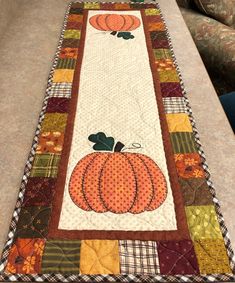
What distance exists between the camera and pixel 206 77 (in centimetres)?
118

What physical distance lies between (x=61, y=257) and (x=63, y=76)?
2.09 ft

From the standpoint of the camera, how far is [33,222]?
2.48 feet

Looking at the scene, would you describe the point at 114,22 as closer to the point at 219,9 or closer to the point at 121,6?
the point at 121,6

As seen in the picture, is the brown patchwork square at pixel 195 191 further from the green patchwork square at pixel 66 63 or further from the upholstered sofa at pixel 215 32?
the upholstered sofa at pixel 215 32

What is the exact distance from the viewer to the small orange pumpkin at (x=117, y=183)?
2.57 feet

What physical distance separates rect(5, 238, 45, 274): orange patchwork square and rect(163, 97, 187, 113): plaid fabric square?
52 centimetres

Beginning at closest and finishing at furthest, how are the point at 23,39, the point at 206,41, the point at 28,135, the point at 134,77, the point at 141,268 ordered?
1. the point at 141,268
2. the point at 28,135
3. the point at 134,77
4. the point at 23,39
5. the point at 206,41

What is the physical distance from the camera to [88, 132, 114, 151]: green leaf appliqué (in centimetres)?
90

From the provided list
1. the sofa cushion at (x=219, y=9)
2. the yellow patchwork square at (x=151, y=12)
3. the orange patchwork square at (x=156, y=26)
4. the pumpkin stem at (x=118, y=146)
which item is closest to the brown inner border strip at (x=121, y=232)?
the pumpkin stem at (x=118, y=146)

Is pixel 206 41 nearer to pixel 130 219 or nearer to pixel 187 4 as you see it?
pixel 187 4

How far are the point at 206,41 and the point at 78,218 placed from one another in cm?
117

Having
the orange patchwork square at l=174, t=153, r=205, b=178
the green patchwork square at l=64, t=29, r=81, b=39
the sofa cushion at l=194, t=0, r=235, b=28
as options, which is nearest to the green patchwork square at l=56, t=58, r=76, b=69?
the green patchwork square at l=64, t=29, r=81, b=39

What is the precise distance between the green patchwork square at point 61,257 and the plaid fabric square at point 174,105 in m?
0.49

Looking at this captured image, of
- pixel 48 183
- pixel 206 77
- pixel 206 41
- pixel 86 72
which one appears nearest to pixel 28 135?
pixel 48 183
